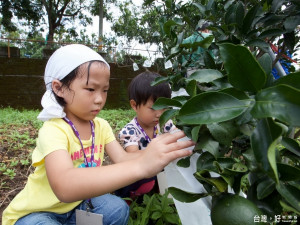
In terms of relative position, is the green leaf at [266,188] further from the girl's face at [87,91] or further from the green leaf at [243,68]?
the girl's face at [87,91]

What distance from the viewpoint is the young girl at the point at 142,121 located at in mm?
1645

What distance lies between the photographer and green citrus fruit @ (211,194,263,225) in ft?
1.58

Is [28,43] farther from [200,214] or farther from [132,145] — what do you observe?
[200,214]

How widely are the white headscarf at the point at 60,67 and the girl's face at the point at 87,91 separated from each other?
0.13 feet

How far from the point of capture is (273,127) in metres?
0.33

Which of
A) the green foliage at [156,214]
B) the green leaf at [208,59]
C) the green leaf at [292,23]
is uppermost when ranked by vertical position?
the green leaf at [292,23]

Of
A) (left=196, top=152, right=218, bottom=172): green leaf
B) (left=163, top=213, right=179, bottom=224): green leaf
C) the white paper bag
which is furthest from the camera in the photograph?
(left=163, top=213, right=179, bottom=224): green leaf

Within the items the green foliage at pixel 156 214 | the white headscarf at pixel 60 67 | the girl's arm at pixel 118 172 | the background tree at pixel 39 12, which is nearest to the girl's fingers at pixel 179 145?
the girl's arm at pixel 118 172

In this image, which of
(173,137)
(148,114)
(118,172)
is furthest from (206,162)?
(148,114)

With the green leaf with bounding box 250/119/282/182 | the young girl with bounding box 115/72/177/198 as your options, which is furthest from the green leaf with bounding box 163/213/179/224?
the green leaf with bounding box 250/119/282/182

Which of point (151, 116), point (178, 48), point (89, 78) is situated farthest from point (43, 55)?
point (178, 48)

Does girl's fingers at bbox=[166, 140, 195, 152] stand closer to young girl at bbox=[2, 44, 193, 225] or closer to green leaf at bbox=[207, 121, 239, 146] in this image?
green leaf at bbox=[207, 121, 239, 146]

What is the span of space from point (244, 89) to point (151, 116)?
1.30 metres

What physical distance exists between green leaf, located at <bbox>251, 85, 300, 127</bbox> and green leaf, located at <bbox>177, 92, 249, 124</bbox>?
1.1 inches
